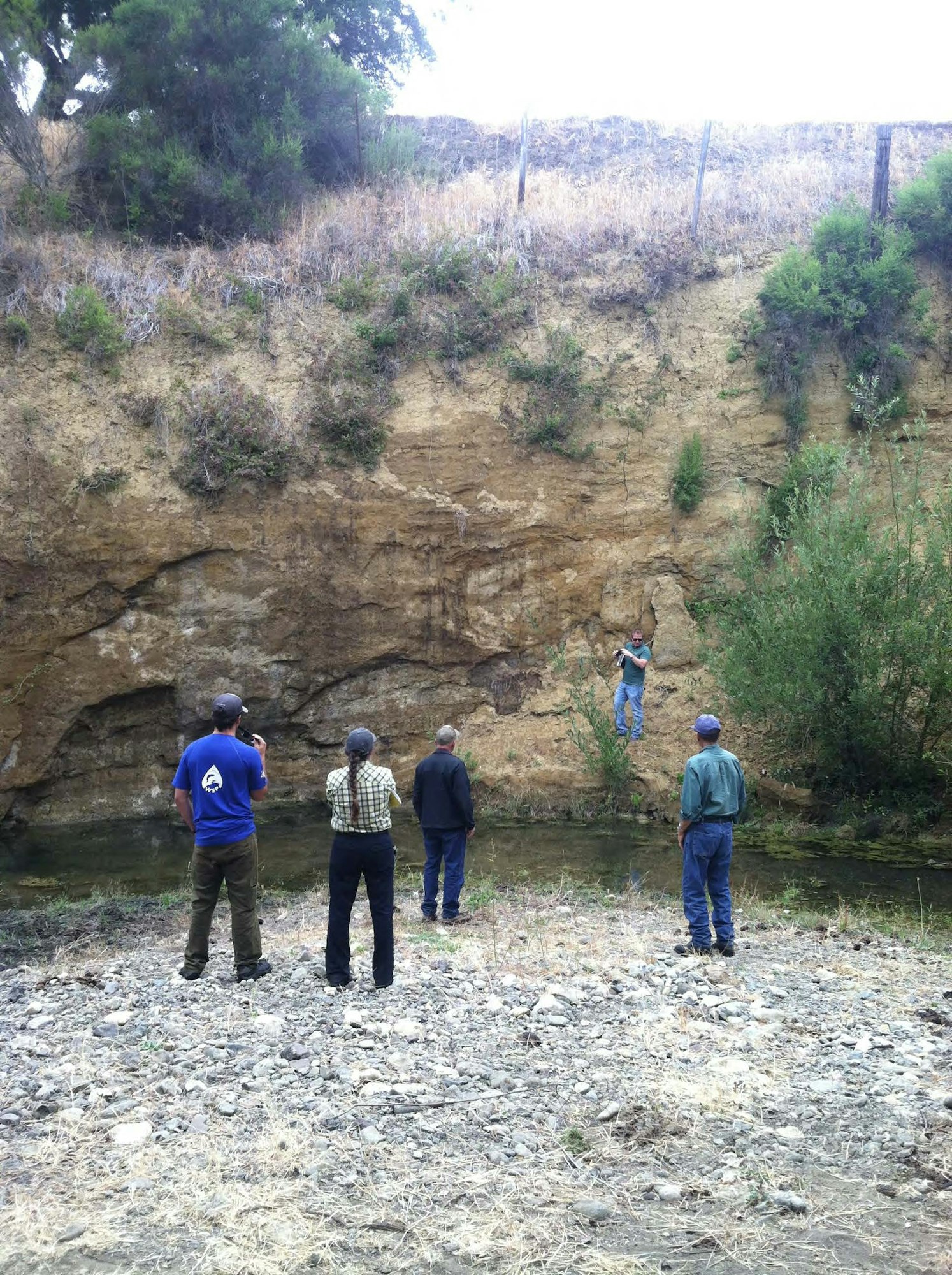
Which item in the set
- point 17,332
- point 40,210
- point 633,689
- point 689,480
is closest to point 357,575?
point 633,689

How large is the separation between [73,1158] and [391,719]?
12.4 meters

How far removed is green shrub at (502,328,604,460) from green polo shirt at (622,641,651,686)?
13.5 ft

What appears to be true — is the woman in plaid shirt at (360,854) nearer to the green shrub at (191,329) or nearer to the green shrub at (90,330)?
the green shrub at (90,330)

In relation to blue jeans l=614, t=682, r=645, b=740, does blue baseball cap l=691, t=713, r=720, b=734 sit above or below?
above

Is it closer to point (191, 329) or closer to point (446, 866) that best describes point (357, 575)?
point (191, 329)

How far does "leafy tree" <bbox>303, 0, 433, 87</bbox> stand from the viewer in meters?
23.9

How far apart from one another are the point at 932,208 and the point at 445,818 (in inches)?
640

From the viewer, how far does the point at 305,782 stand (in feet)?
54.3

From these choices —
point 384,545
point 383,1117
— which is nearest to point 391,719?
point 384,545

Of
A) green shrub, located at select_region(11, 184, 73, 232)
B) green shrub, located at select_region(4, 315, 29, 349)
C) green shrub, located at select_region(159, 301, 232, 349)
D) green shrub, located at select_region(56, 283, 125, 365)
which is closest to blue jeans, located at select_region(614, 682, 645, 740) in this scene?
green shrub, located at select_region(159, 301, 232, 349)

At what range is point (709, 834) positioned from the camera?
8023 mm

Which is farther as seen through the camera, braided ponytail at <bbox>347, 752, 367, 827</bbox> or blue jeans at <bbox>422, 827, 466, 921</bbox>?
blue jeans at <bbox>422, 827, 466, 921</bbox>

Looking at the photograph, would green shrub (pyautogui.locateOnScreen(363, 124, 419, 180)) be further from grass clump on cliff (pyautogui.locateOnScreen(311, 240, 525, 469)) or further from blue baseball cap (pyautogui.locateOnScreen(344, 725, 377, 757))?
blue baseball cap (pyautogui.locateOnScreen(344, 725, 377, 757))

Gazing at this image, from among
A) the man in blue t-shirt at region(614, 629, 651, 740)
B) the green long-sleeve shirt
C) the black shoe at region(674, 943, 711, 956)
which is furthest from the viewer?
the man in blue t-shirt at region(614, 629, 651, 740)
